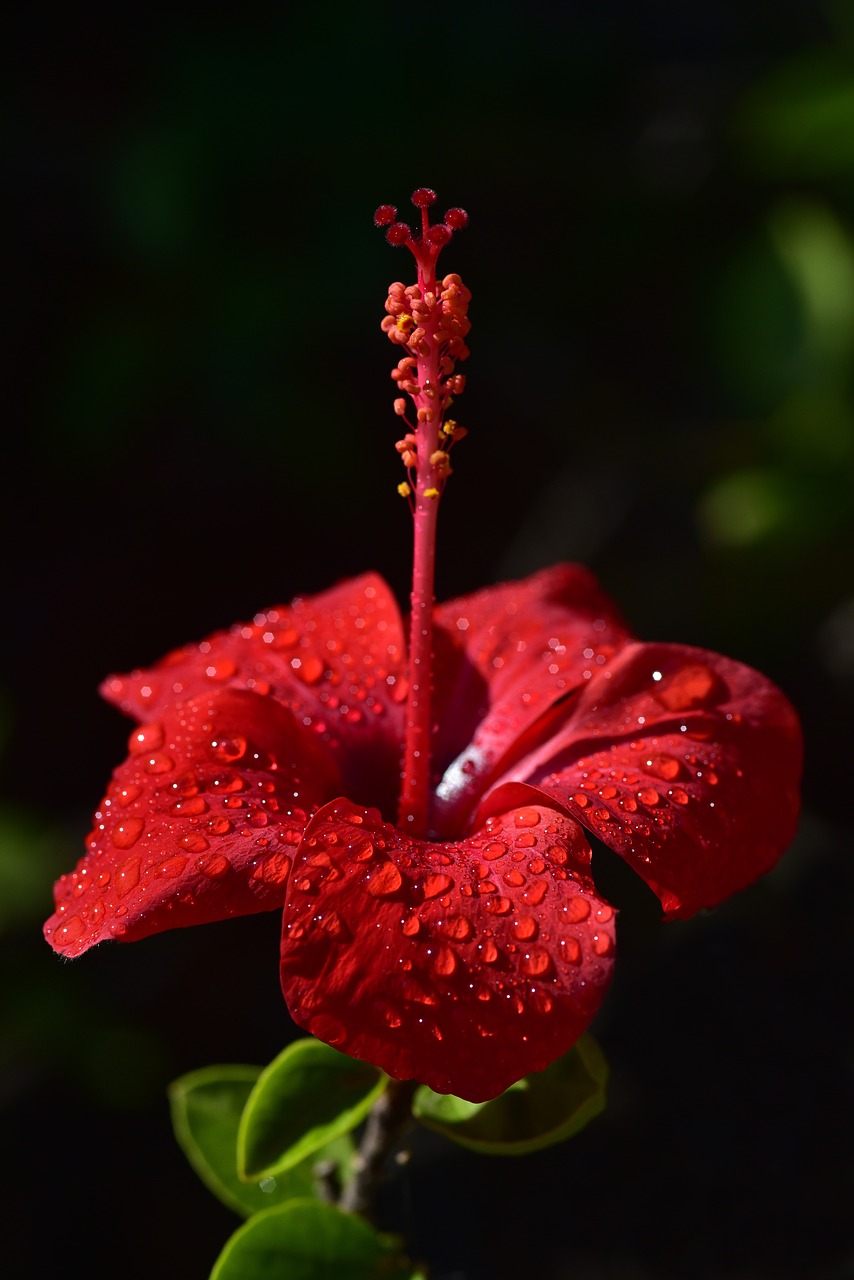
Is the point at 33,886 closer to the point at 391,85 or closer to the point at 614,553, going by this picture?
the point at 614,553

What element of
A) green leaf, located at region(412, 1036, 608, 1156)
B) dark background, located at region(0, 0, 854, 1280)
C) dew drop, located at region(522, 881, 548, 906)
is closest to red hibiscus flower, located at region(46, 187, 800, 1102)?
dew drop, located at region(522, 881, 548, 906)

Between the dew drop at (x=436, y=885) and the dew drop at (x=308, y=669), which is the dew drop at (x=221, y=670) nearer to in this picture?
the dew drop at (x=308, y=669)

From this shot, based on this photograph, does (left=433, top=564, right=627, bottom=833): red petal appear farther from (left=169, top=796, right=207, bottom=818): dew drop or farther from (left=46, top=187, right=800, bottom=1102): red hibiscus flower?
(left=169, top=796, right=207, bottom=818): dew drop

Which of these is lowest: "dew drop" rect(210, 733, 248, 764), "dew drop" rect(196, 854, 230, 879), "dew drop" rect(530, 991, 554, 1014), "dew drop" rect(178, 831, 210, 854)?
"dew drop" rect(530, 991, 554, 1014)

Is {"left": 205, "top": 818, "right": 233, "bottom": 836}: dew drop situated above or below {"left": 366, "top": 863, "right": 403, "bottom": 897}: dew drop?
above

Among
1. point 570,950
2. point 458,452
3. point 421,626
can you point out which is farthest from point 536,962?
point 458,452

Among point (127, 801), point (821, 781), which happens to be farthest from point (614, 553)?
point (127, 801)

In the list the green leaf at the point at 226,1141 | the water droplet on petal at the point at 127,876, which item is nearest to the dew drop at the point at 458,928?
the water droplet on petal at the point at 127,876

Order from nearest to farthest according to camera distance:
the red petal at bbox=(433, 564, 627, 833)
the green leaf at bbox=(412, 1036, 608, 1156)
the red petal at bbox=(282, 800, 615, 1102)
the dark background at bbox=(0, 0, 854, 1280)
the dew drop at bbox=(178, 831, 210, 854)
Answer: the red petal at bbox=(282, 800, 615, 1102) → the dew drop at bbox=(178, 831, 210, 854) → the green leaf at bbox=(412, 1036, 608, 1156) → the red petal at bbox=(433, 564, 627, 833) → the dark background at bbox=(0, 0, 854, 1280)
